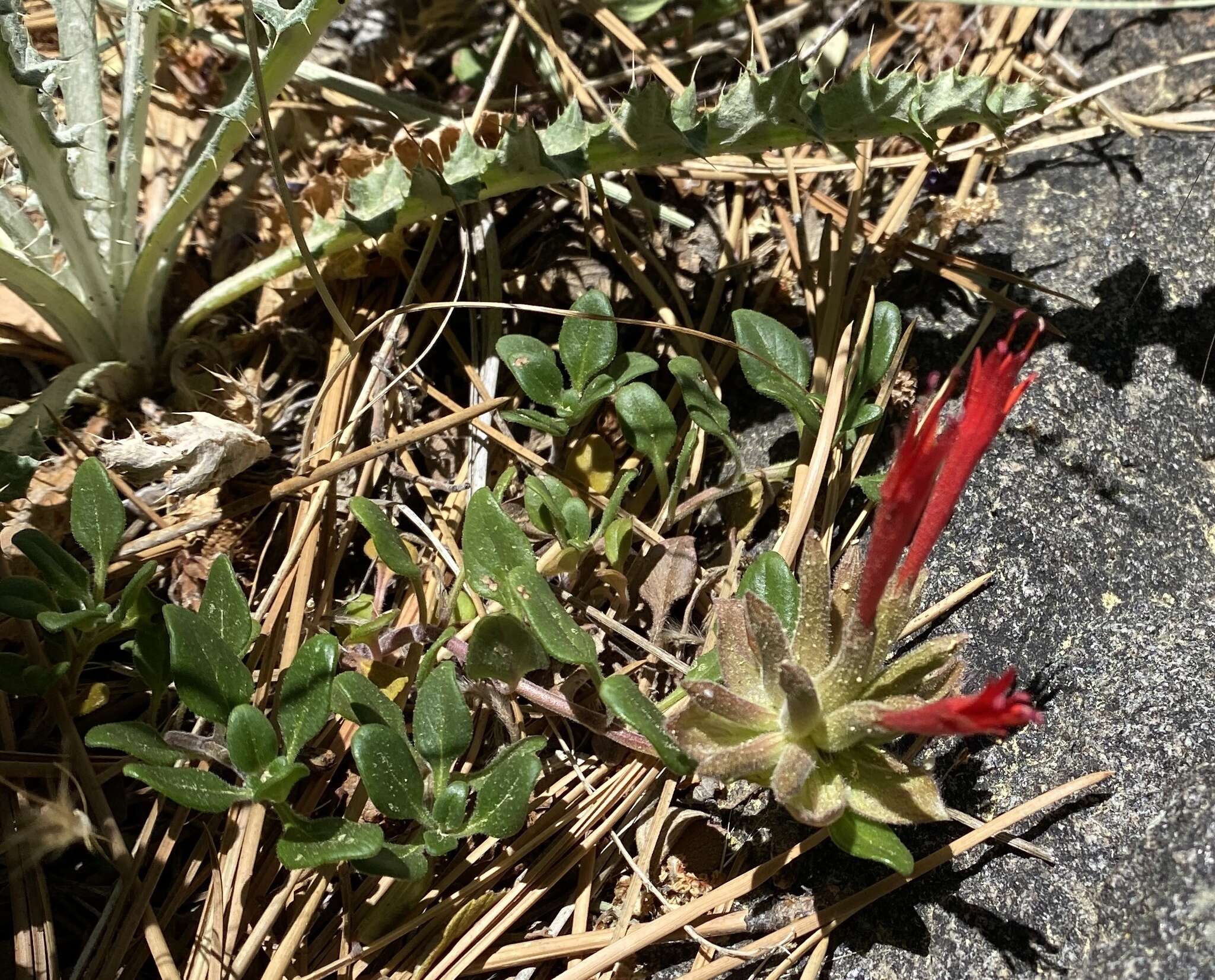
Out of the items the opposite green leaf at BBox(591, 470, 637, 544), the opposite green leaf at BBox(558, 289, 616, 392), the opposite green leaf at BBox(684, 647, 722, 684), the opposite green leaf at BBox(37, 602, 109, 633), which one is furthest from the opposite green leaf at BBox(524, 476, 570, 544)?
the opposite green leaf at BBox(37, 602, 109, 633)

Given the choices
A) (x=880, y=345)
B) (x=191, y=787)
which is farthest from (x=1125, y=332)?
(x=191, y=787)

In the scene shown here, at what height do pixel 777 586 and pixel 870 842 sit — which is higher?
pixel 777 586

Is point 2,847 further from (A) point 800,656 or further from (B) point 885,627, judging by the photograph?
(B) point 885,627

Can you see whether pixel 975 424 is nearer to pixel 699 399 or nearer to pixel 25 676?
pixel 699 399

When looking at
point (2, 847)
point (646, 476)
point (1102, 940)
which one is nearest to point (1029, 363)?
point (646, 476)

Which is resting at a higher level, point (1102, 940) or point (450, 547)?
point (450, 547)

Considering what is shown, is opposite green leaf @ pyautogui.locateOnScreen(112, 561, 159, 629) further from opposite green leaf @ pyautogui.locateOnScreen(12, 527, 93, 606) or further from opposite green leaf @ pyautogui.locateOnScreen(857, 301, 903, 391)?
opposite green leaf @ pyautogui.locateOnScreen(857, 301, 903, 391)

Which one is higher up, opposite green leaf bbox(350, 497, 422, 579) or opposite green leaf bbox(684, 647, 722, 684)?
opposite green leaf bbox(350, 497, 422, 579)
